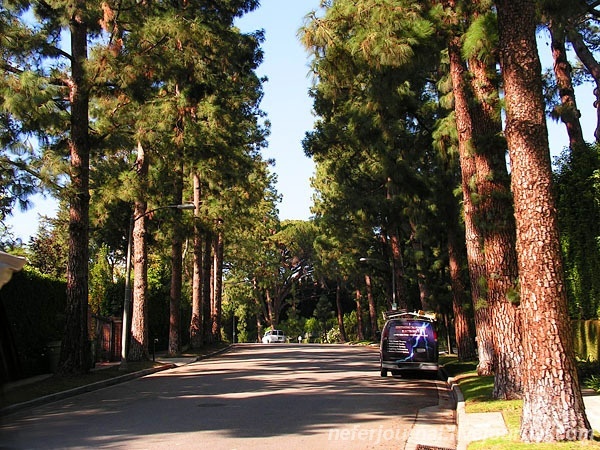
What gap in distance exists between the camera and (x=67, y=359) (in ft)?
62.1

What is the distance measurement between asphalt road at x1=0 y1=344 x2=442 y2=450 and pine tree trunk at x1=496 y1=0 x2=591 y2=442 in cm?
240

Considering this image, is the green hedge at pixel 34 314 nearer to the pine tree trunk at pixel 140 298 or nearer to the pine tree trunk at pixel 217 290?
the pine tree trunk at pixel 140 298

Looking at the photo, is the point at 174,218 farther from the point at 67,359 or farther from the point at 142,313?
the point at 67,359

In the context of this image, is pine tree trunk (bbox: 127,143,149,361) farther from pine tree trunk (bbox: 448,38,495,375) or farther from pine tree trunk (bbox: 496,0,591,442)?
pine tree trunk (bbox: 496,0,591,442)

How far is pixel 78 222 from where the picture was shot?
19547 mm

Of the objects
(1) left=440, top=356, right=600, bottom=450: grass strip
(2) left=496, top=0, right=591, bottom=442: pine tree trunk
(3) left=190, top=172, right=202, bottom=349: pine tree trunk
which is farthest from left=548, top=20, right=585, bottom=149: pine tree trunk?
(3) left=190, top=172, right=202, bottom=349: pine tree trunk

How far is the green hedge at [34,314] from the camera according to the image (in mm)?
20188

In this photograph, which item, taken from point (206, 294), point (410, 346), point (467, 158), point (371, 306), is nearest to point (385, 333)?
point (410, 346)

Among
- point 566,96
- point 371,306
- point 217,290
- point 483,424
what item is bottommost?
point 483,424

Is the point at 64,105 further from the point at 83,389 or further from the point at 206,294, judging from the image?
the point at 206,294

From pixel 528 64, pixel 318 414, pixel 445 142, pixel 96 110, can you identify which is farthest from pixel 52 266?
A: pixel 528 64

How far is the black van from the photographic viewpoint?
20047 mm

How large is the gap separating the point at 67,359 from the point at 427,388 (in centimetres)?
1060

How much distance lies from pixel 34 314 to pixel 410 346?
1283 centimetres
